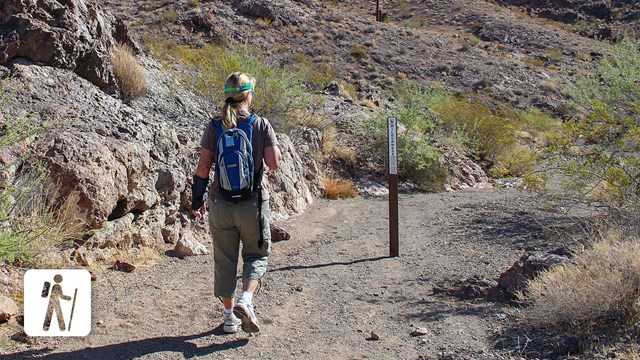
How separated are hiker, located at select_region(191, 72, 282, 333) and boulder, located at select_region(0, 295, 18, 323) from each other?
153cm

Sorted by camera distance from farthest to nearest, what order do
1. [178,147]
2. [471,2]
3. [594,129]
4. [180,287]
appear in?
1. [471,2]
2. [178,147]
3. [594,129]
4. [180,287]

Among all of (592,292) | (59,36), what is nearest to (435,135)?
(59,36)

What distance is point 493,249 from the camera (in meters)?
8.09

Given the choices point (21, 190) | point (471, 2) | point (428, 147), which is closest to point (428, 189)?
point (428, 147)

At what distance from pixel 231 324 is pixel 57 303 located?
1.35 m

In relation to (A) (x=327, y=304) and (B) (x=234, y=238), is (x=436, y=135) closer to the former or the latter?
(A) (x=327, y=304)

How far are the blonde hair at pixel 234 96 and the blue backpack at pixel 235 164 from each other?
70 mm

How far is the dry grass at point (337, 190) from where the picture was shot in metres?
12.6

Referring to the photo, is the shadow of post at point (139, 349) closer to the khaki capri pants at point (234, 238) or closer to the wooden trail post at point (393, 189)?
the khaki capri pants at point (234, 238)

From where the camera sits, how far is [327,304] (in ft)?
18.9

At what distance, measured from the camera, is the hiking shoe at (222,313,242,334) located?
4.80 m

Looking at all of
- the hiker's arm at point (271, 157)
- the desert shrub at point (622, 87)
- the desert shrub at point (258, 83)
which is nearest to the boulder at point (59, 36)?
the desert shrub at point (258, 83)

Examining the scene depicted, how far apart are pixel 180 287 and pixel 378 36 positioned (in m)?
30.1

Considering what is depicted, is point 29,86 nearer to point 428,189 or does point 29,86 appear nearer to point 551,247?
point 551,247
